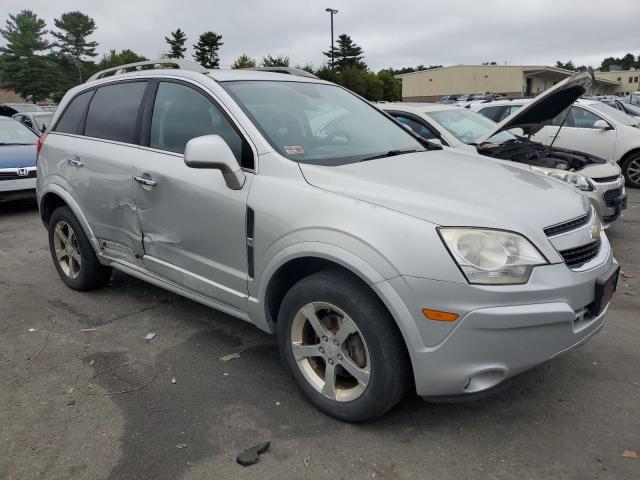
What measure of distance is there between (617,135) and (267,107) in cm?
817

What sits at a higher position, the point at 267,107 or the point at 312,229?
the point at 267,107

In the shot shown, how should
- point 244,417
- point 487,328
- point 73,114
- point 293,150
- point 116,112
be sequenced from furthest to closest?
point 73,114 < point 116,112 < point 293,150 < point 244,417 < point 487,328

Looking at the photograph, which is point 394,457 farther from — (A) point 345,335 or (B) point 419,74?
(B) point 419,74

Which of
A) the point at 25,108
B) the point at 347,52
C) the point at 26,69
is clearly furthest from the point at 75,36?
the point at 25,108

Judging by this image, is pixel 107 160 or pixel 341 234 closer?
pixel 341 234

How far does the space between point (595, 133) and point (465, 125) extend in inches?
151

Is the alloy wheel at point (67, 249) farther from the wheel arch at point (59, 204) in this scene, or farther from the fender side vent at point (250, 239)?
the fender side vent at point (250, 239)

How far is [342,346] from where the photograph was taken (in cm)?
Answer: 272

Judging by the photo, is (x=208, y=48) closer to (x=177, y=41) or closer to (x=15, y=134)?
(x=177, y=41)

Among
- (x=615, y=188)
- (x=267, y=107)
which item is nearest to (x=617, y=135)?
(x=615, y=188)

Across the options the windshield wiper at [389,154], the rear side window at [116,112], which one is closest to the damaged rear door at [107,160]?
the rear side window at [116,112]

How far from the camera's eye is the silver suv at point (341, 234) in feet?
7.74

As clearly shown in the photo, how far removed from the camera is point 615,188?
596cm

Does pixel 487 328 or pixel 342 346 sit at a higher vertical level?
pixel 487 328
